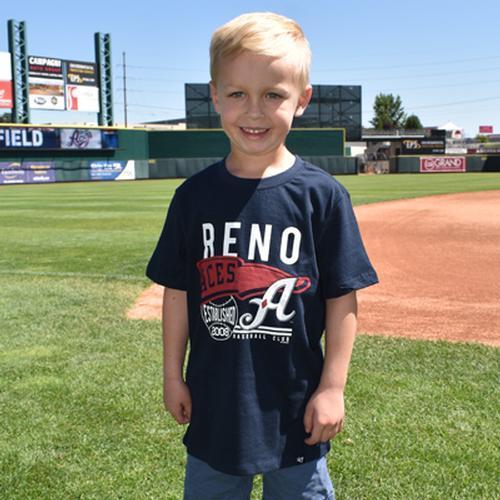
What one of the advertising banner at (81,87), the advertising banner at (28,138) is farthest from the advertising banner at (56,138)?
the advertising banner at (81,87)

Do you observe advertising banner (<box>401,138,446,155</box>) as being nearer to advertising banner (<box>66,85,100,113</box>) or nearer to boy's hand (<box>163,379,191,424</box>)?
advertising banner (<box>66,85,100,113</box>)

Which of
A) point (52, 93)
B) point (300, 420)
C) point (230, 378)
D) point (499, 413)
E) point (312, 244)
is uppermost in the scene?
point (52, 93)

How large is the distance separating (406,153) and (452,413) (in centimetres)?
6036

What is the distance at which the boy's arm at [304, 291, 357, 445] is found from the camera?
1.81 m

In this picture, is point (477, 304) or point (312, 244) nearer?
point (312, 244)

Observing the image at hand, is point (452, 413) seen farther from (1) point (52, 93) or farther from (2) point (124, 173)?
(1) point (52, 93)

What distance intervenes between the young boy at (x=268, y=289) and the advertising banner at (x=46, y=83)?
48.4 m

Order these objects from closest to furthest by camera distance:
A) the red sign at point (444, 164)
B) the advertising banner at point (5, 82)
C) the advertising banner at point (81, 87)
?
1. the advertising banner at point (5, 82)
2. the red sign at point (444, 164)
3. the advertising banner at point (81, 87)

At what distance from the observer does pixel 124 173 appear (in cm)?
4391

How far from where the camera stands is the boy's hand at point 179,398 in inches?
77.9

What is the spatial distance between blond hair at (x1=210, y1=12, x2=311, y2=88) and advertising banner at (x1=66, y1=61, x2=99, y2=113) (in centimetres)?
5012

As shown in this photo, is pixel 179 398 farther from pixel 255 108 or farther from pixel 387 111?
pixel 387 111

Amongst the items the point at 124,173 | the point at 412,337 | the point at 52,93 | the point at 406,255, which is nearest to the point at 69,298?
the point at 412,337

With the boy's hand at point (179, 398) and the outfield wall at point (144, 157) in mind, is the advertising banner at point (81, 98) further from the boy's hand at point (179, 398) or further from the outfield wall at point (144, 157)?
the boy's hand at point (179, 398)
